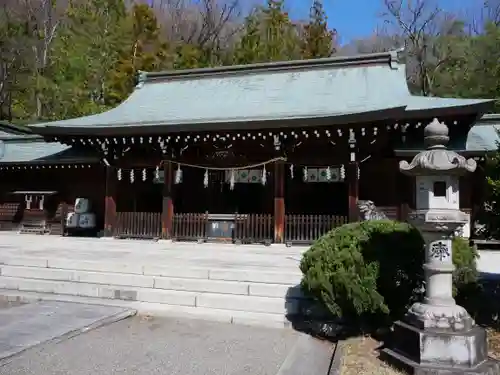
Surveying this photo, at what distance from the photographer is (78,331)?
18.2 ft

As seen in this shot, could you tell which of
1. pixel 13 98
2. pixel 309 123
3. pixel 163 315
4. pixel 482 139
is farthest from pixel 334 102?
pixel 13 98

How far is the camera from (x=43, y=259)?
8.74 m

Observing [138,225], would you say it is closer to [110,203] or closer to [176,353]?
[110,203]

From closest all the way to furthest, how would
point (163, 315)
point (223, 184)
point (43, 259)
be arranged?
point (163, 315) < point (43, 259) < point (223, 184)

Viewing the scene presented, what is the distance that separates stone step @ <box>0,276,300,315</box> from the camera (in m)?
6.56

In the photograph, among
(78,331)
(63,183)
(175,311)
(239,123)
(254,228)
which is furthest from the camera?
(63,183)

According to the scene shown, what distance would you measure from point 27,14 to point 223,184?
28637 mm

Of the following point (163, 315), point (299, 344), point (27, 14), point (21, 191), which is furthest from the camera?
point (27, 14)

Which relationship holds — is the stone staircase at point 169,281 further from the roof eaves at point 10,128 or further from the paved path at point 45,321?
the roof eaves at point 10,128

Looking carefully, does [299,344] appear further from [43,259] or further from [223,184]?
[223,184]

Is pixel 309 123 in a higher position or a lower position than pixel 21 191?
higher

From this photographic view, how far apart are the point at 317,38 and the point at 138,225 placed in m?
22.9

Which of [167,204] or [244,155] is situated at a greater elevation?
[244,155]

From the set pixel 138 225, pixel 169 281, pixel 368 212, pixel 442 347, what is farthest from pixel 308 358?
pixel 138 225
